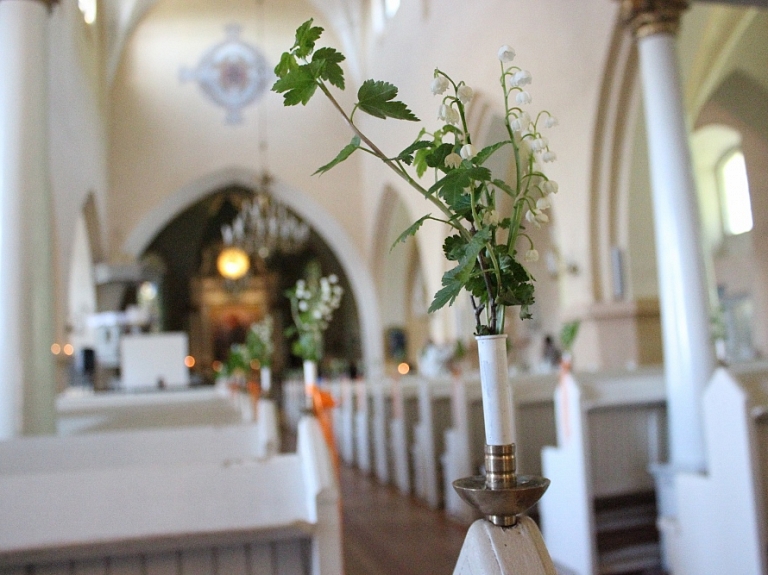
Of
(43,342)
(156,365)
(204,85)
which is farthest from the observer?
(204,85)

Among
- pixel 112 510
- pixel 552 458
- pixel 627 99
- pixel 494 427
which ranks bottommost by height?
pixel 552 458

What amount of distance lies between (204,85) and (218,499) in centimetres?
1072

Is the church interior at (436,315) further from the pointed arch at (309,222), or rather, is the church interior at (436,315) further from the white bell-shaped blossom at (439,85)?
the pointed arch at (309,222)

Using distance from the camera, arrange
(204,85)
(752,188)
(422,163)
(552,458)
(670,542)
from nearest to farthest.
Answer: (422,163)
(752,188)
(670,542)
(552,458)
(204,85)

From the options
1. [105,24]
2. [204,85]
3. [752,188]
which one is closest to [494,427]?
[752,188]

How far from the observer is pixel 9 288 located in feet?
12.1

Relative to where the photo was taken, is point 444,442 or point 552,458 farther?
point 444,442

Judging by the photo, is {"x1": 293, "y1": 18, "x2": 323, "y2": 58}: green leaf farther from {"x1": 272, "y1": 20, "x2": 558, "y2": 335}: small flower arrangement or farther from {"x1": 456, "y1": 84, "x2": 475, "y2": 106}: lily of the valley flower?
{"x1": 456, "y1": 84, "x2": 475, "y2": 106}: lily of the valley flower

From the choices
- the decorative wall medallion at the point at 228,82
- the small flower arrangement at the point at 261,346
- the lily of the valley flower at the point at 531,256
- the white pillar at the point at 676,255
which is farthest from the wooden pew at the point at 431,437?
the decorative wall medallion at the point at 228,82

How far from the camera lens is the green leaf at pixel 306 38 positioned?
1027mm

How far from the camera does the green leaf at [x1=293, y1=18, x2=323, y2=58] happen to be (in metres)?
1.03

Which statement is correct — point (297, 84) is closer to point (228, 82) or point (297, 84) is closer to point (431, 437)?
point (431, 437)

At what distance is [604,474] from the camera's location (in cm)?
363

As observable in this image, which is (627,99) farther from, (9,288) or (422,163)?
(422,163)
